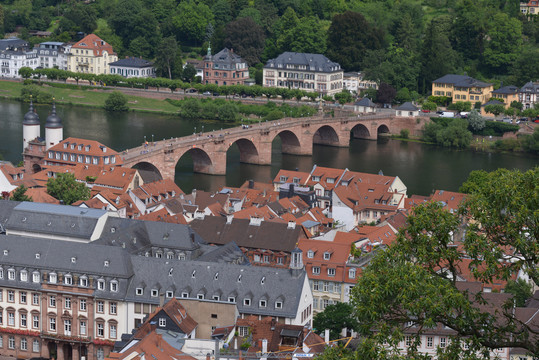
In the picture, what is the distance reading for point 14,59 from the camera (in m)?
172

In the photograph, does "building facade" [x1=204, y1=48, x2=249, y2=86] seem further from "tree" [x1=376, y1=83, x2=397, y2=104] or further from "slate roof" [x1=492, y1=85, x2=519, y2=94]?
"slate roof" [x1=492, y1=85, x2=519, y2=94]

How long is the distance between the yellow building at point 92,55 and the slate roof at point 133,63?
1.67 metres

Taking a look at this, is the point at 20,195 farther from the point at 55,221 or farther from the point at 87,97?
the point at 87,97

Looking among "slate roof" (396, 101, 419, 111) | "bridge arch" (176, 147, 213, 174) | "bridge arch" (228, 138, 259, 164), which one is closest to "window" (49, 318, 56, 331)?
"bridge arch" (176, 147, 213, 174)

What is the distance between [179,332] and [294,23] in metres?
115

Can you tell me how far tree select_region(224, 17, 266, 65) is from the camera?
163 m

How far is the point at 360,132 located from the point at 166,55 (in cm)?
3616

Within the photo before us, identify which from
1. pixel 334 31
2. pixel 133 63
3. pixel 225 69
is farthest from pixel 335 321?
pixel 133 63

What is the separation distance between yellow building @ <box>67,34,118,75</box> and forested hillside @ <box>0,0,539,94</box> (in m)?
3.77

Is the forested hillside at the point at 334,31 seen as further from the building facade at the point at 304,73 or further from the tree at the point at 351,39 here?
the building facade at the point at 304,73

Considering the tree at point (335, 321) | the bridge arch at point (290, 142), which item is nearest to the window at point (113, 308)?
the tree at point (335, 321)

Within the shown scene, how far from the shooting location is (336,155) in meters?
126

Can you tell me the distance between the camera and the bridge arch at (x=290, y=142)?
126250mm

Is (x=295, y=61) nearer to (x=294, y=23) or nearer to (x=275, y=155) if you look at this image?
(x=294, y=23)
